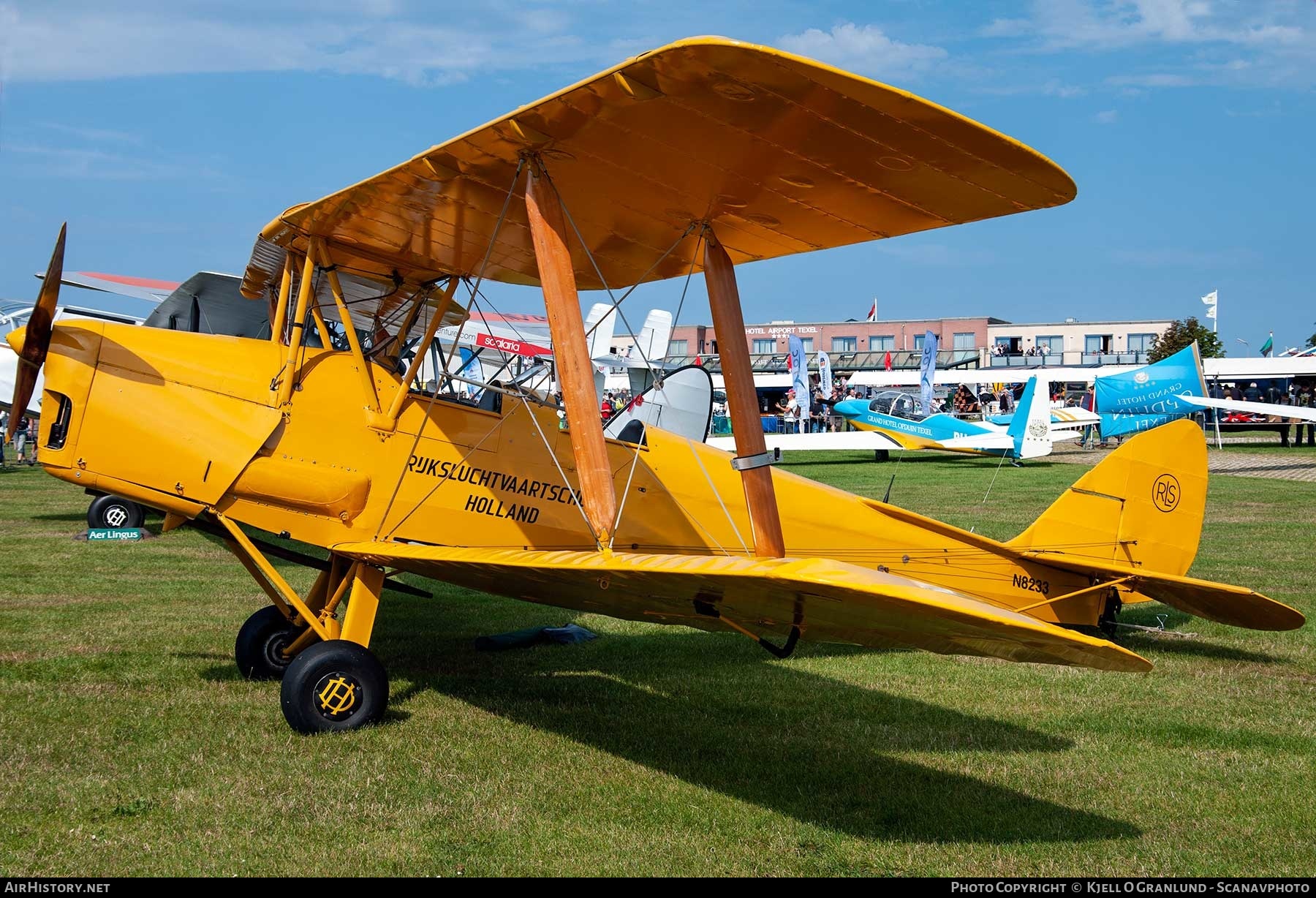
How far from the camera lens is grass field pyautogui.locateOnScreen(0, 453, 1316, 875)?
3771 millimetres

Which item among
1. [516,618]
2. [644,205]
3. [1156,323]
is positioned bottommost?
[516,618]

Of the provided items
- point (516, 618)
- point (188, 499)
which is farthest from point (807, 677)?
point (188, 499)

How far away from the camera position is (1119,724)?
18.1ft

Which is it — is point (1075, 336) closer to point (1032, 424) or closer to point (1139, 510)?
point (1032, 424)

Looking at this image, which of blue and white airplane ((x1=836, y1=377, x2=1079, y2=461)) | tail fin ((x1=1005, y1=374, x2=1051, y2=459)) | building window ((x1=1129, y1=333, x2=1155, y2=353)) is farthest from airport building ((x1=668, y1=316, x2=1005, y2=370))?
tail fin ((x1=1005, y1=374, x2=1051, y2=459))

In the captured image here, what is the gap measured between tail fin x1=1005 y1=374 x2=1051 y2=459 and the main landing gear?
24242 millimetres

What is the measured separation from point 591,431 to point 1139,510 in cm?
424

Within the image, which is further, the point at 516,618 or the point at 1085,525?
the point at 516,618

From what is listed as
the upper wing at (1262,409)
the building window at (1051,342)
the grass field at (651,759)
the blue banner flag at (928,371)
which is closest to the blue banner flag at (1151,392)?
the upper wing at (1262,409)

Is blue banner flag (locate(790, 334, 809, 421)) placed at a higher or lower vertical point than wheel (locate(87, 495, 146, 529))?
higher

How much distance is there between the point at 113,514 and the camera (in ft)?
44.4

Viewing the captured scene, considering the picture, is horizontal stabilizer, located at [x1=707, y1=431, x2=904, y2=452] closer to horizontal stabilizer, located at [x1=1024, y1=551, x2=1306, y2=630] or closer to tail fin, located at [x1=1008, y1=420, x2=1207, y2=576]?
tail fin, located at [x1=1008, y1=420, x2=1207, y2=576]

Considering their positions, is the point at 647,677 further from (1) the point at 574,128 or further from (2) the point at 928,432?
(2) the point at 928,432

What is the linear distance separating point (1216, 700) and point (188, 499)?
5.70 m
